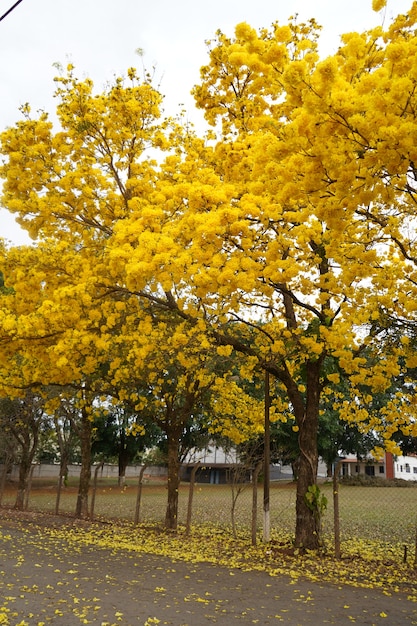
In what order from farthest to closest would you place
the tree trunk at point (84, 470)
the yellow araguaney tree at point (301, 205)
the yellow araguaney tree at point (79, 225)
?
the tree trunk at point (84, 470)
the yellow araguaney tree at point (79, 225)
the yellow araguaney tree at point (301, 205)

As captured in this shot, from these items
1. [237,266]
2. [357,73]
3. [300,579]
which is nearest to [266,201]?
[237,266]

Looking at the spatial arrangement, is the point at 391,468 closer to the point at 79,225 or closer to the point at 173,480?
the point at 173,480

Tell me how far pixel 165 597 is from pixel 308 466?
4.48 metres

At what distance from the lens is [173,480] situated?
12.5 m

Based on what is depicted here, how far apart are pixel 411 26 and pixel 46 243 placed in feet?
22.5

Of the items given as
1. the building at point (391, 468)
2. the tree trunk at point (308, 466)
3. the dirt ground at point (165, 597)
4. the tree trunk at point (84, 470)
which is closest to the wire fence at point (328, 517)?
the tree trunk at point (84, 470)

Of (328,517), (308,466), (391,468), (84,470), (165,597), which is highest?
(308,466)

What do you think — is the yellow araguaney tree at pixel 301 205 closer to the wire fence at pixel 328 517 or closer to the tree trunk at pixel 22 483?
the wire fence at pixel 328 517

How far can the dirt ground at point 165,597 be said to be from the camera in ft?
15.8

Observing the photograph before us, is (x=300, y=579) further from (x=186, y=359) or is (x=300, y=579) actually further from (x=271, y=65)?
(x=271, y=65)

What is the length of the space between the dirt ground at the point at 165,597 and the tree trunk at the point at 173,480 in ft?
14.3

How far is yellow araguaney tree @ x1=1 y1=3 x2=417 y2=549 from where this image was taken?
4840mm

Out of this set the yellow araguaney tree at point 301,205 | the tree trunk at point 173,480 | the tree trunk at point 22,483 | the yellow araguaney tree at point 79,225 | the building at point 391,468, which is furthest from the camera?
the building at point 391,468

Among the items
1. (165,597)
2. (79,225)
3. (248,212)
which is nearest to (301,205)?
(248,212)
